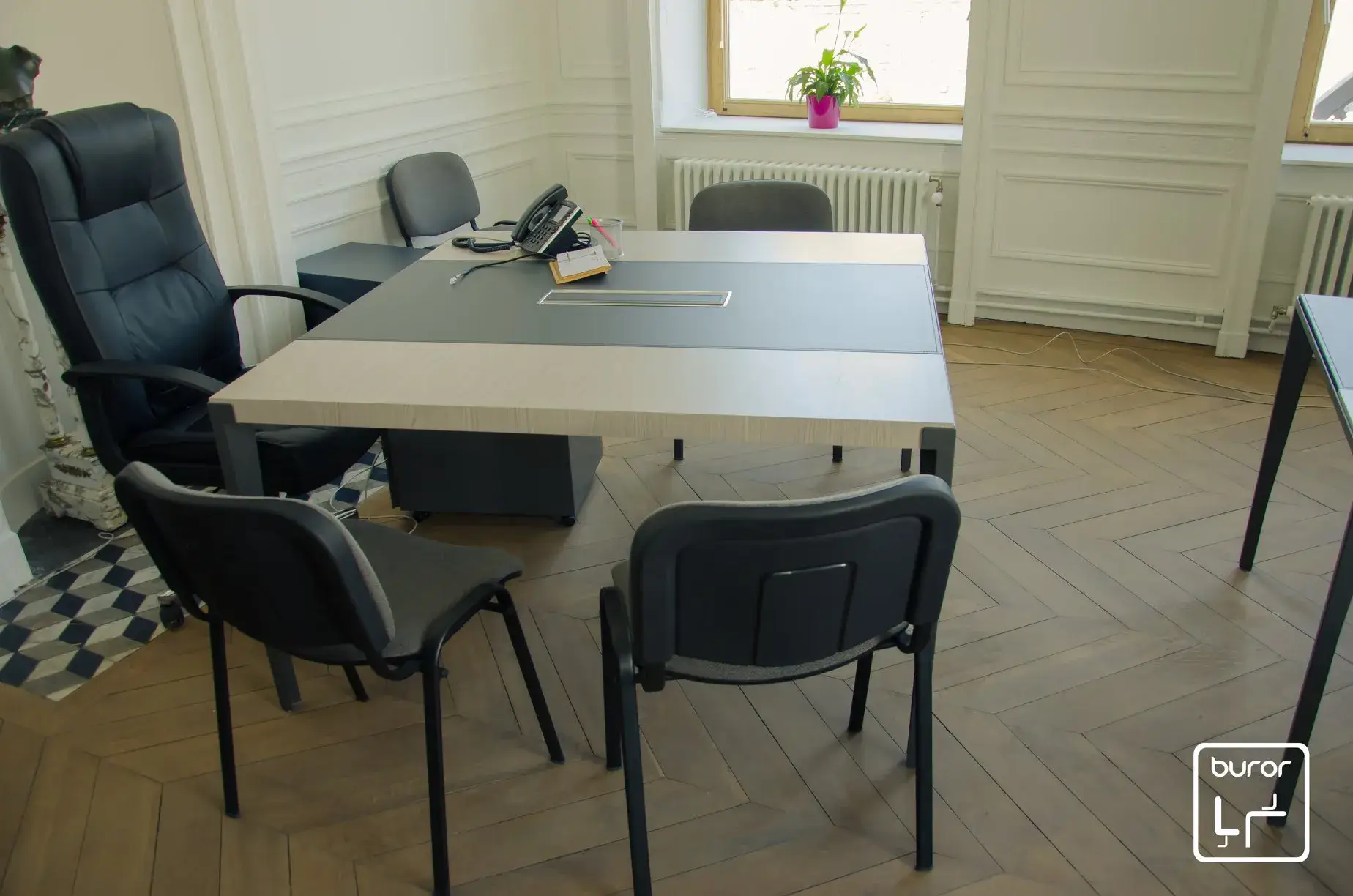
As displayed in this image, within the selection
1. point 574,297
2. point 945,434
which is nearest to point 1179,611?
point 945,434

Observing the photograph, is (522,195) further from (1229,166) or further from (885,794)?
(885,794)

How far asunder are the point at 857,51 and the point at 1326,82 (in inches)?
70.5

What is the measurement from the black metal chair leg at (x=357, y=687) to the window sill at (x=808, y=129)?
3083mm

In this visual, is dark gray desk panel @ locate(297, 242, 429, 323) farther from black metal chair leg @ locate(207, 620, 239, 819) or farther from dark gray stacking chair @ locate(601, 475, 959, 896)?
dark gray stacking chair @ locate(601, 475, 959, 896)

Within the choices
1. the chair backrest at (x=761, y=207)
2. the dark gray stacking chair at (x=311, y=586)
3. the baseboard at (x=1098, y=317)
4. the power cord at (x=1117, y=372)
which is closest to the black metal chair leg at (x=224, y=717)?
the dark gray stacking chair at (x=311, y=586)

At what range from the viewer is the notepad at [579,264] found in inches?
100

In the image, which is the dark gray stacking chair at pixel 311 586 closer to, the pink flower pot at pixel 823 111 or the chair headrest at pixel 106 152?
the chair headrest at pixel 106 152

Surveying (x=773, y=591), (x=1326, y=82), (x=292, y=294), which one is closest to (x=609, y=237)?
(x=292, y=294)

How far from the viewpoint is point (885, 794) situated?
6.49 feet

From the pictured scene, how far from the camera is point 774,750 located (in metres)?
2.10

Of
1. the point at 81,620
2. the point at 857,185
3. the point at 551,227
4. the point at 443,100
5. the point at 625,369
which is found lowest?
the point at 81,620

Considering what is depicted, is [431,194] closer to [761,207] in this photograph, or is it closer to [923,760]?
[761,207]

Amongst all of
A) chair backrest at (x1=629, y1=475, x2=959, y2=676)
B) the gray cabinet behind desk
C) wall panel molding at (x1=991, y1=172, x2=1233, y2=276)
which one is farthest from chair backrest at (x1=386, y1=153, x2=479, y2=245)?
chair backrest at (x1=629, y1=475, x2=959, y2=676)

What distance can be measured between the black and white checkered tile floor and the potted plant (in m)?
2.80
